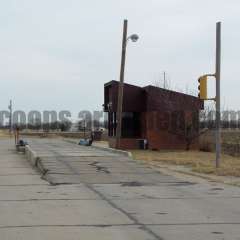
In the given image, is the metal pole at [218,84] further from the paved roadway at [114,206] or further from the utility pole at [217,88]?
the paved roadway at [114,206]

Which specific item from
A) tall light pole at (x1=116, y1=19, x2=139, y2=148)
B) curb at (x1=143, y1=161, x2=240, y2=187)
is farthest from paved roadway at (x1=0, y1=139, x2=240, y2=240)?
tall light pole at (x1=116, y1=19, x2=139, y2=148)

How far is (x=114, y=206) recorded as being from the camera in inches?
513

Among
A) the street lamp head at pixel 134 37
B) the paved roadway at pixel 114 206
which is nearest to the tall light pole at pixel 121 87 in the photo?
the street lamp head at pixel 134 37

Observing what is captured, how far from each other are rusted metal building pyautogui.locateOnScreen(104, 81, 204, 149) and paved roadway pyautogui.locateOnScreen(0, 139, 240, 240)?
1695cm

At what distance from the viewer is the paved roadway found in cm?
987

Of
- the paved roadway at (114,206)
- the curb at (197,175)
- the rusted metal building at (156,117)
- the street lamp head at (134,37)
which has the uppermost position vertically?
the street lamp head at (134,37)

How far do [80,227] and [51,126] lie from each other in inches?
4197

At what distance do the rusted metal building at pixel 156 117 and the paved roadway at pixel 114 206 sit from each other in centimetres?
1695

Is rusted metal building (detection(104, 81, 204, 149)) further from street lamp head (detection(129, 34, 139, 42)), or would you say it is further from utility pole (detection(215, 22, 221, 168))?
utility pole (detection(215, 22, 221, 168))

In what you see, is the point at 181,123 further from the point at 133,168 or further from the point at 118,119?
the point at 133,168

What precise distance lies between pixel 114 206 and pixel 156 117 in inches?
1018

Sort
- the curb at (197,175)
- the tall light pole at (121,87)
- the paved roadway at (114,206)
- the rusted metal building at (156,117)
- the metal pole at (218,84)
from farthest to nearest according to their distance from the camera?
the rusted metal building at (156,117), the tall light pole at (121,87), the metal pole at (218,84), the curb at (197,175), the paved roadway at (114,206)

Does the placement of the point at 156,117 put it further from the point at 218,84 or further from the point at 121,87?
the point at 218,84

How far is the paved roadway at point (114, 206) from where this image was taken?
987cm
